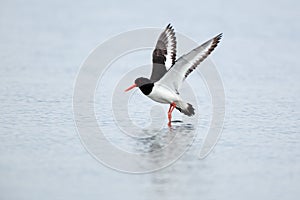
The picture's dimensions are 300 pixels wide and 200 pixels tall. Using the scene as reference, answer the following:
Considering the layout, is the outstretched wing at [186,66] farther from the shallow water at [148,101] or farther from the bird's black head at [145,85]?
the shallow water at [148,101]

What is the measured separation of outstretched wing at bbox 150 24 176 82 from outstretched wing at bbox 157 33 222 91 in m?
0.20

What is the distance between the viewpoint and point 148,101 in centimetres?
857

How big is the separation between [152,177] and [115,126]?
1760 mm

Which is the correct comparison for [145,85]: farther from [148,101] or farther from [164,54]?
[148,101]

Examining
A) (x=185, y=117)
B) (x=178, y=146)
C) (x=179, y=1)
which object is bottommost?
(x=178, y=146)

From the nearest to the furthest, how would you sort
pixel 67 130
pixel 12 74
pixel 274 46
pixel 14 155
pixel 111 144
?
pixel 14 155 < pixel 111 144 < pixel 67 130 < pixel 12 74 < pixel 274 46

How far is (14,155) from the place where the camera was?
19.3 ft

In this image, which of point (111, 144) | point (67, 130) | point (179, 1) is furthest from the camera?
point (179, 1)

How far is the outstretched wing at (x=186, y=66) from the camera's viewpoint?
730 centimetres

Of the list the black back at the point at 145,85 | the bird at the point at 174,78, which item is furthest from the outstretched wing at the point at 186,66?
the black back at the point at 145,85

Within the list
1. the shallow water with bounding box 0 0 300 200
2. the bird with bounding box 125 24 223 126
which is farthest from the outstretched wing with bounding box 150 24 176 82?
the shallow water with bounding box 0 0 300 200

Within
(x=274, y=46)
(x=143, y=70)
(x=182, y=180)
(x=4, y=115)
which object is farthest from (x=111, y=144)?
(x=274, y=46)

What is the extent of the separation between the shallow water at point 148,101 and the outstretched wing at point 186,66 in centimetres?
57

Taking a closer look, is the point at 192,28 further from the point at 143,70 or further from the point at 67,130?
the point at 67,130
